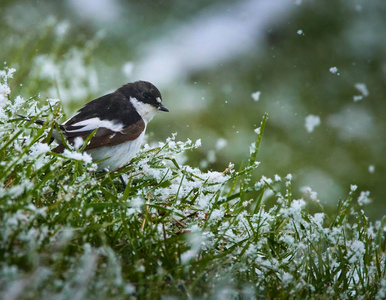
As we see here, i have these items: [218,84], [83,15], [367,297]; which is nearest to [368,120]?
[218,84]

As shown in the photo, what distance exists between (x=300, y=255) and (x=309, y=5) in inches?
276

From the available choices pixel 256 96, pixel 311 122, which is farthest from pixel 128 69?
pixel 311 122

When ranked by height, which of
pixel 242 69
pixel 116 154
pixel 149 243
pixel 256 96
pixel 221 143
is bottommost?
pixel 149 243

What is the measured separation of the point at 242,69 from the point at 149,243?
5.96 meters

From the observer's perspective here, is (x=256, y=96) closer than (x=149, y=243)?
No

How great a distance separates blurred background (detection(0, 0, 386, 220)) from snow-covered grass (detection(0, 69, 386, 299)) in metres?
2.39

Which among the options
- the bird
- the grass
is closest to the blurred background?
the bird

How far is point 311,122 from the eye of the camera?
675cm

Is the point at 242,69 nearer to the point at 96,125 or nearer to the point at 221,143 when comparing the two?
the point at 221,143

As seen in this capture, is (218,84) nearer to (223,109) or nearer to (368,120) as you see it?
(223,109)

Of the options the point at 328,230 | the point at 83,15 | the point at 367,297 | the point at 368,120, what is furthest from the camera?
the point at 83,15

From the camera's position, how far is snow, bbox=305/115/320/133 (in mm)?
6582

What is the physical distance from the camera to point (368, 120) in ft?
23.6

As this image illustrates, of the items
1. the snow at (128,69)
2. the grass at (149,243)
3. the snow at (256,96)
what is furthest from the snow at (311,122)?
the grass at (149,243)
